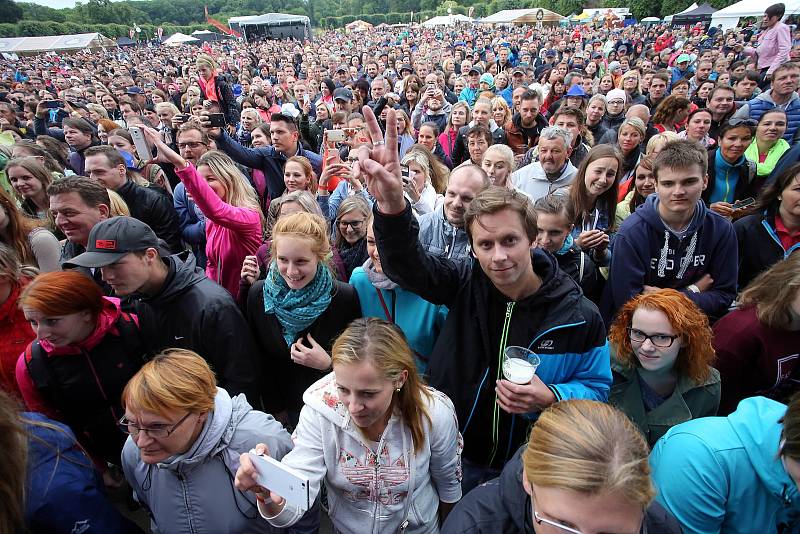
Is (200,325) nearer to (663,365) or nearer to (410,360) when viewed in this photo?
(410,360)

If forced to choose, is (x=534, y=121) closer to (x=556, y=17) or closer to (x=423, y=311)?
(x=423, y=311)

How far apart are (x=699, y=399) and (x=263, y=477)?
2093 millimetres

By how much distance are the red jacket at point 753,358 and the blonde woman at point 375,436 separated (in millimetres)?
1572

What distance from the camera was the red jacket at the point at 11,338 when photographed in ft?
8.07

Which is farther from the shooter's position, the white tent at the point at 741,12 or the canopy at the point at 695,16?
the canopy at the point at 695,16

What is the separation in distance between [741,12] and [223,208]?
105ft

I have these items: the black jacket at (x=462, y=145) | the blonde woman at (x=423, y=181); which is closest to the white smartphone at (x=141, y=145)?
the blonde woman at (x=423, y=181)

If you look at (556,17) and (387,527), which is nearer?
(387,527)

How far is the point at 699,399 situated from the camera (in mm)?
2129

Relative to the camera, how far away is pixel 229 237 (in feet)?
11.5

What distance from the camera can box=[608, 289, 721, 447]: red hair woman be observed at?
2.09 meters

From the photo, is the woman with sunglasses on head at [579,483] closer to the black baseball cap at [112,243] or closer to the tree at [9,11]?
the black baseball cap at [112,243]

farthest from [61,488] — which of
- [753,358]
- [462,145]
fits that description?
[462,145]

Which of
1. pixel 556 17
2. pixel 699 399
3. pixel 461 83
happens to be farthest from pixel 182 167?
pixel 556 17
